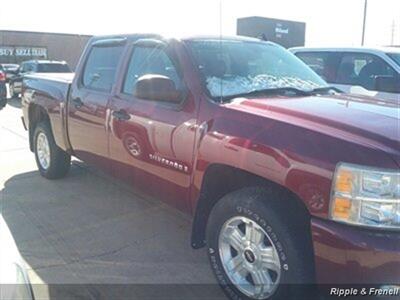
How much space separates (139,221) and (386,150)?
275 centimetres

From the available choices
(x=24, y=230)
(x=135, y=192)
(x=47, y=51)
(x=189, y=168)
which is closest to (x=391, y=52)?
(x=135, y=192)

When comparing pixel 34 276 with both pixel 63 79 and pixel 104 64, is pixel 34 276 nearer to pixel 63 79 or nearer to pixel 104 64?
pixel 104 64

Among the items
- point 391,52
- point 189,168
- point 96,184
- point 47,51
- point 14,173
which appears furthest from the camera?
point 47,51

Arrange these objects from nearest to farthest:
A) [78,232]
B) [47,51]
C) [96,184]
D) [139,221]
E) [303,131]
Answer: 1. [303,131]
2. [78,232]
3. [139,221]
4. [96,184]
5. [47,51]

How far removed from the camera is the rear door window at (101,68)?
14.3 feet

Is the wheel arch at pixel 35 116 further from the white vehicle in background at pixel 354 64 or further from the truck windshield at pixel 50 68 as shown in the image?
the truck windshield at pixel 50 68

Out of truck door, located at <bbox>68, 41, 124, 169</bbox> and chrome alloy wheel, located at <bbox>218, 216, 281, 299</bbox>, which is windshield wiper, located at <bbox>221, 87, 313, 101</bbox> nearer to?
chrome alloy wheel, located at <bbox>218, 216, 281, 299</bbox>

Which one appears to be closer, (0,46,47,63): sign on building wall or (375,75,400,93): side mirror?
(375,75,400,93): side mirror

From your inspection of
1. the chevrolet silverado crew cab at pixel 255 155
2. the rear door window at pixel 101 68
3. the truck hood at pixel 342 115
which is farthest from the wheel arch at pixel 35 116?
the truck hood at pixel 342 115

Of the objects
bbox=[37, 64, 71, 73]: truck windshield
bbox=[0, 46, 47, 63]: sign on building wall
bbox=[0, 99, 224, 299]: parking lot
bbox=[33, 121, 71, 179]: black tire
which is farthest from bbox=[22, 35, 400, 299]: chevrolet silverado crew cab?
bbox=[0, 46, 47, 63]: sign on building wall

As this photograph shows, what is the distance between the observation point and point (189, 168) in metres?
3.24

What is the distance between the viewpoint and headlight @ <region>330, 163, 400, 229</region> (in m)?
2.27

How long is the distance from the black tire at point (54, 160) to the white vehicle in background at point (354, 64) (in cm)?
410

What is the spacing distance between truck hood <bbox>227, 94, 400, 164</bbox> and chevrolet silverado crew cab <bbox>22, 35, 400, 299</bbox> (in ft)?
0.04
